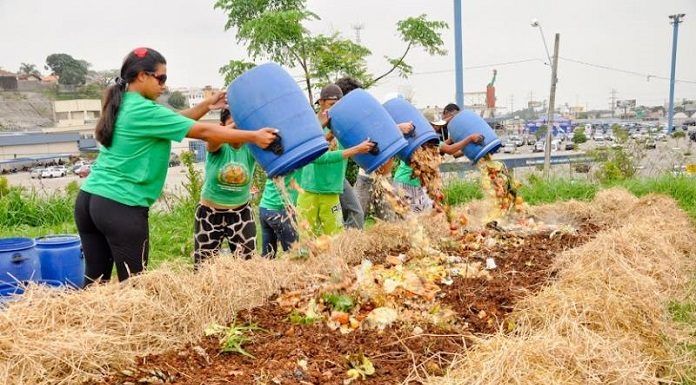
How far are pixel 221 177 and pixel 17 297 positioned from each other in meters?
1.32

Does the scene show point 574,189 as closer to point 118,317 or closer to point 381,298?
point 381,298

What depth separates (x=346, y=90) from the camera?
4.25 metres

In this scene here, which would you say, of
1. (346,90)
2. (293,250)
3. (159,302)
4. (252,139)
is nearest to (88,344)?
(159,302)

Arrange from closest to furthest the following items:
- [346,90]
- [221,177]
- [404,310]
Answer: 1. [404,310]
2. [221,177]
3. [346,90]

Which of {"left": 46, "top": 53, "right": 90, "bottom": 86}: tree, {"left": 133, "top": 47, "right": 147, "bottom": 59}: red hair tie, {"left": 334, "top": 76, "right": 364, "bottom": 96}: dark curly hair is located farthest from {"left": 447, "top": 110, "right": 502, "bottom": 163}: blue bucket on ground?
{"left": 46, "top": 53, "right": 90, "bottom": 86}: tree

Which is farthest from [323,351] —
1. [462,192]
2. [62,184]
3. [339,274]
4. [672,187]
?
[62,184]

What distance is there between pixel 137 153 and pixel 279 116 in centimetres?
70

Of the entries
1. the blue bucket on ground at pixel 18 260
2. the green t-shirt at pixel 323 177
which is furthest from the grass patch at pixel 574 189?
the blue bucket on ground at pixel 18 260

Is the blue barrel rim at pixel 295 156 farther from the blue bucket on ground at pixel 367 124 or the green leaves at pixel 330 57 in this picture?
the green leaves at pixel 330 57

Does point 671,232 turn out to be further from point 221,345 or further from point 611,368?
point 221,345

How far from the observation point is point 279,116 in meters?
2.93

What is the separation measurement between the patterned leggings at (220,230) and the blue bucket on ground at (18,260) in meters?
0.93

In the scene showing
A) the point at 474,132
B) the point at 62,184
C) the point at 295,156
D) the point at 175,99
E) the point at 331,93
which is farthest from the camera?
the point at 175,99

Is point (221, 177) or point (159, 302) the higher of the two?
point (221, 177)
